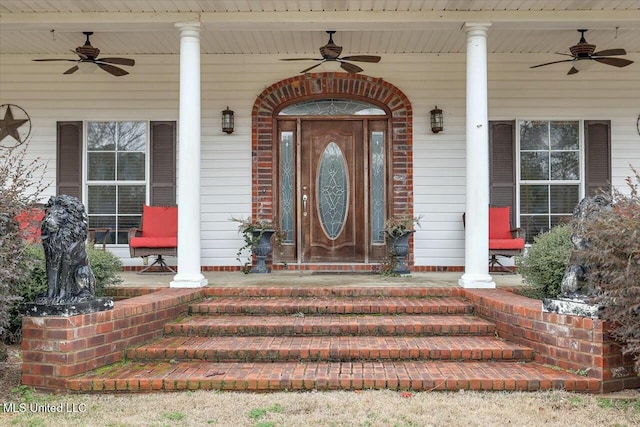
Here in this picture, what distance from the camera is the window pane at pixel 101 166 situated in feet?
22.6

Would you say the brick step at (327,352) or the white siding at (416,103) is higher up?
the white siding at (416,103)

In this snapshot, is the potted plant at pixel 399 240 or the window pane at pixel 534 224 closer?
the potted plant at pixel 399 240

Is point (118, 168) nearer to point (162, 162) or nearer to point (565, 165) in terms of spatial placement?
point (162, 162)

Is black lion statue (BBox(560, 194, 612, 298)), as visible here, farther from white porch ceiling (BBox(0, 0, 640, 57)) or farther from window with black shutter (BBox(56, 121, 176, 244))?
window with black shutter (BBox(56, 121, 176, 244))

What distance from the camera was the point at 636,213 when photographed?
3131 millimetres

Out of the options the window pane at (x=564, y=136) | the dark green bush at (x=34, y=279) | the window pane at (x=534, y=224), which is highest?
the window pane at (x=564, y=136)

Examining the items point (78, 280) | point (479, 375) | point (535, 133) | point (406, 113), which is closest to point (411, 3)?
point (406, 113)

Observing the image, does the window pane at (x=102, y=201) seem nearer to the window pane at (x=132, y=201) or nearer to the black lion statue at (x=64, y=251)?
the window pane at (x=132, y=201)

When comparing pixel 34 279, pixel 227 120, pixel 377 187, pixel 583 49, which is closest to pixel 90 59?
pixel 227 120

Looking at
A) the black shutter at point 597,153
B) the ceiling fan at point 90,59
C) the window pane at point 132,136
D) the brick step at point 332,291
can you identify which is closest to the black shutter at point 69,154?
the window pane at point 132,136

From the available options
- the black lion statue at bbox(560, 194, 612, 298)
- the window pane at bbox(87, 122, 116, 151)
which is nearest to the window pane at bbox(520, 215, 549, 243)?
the black lion statue at bbox(560, 194, 612, 298)

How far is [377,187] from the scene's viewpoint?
6.86 metres

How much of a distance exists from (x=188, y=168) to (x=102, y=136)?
2504 millimetres

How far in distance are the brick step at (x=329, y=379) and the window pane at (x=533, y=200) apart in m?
3.74
